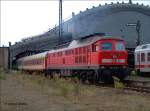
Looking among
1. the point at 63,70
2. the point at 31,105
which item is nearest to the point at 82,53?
the point at 63,70

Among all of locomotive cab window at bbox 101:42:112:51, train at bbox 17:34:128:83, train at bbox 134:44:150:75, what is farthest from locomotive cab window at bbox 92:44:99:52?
train at bbox 134:44:150:75

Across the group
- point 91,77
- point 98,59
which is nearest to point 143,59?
point 91,77

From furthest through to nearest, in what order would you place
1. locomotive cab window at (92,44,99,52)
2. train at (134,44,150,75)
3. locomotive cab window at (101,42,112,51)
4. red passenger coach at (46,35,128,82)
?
train at (134,44,150,75) < locomotive cab window at (92,44,99,52) < locomotive cab window at (101,42,112,51) < red passenger coach at (46,35,128,82)

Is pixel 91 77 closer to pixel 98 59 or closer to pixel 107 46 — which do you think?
pixel 98 59

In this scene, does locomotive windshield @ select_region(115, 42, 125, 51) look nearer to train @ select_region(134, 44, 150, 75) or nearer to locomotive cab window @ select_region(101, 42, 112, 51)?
locomotive cab window @ select_region(101, 42, 112, 51)

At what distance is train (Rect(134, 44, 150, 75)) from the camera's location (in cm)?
4041

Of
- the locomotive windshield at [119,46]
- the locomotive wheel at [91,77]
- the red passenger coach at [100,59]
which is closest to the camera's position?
the red passenger coach at [100,59]

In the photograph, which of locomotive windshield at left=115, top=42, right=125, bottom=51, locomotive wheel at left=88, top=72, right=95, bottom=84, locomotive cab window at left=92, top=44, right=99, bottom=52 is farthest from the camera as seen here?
locomotive wheel at left=88, top=72, right=95, bottom=84

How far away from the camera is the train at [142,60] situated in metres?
40.4

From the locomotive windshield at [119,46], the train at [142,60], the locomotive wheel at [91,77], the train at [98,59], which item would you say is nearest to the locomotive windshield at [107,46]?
the train at [98,59]

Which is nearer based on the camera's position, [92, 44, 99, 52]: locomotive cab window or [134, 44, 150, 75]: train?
Result: [92, 44, 99, 52]: locomotive cab window

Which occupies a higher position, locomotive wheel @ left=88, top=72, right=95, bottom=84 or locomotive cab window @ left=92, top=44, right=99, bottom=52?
locomotive cab window @ left=92, top=44, right=99, bottom=52

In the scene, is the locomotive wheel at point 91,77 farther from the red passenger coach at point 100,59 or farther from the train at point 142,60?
the train at point 142,60

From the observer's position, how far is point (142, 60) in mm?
41969
